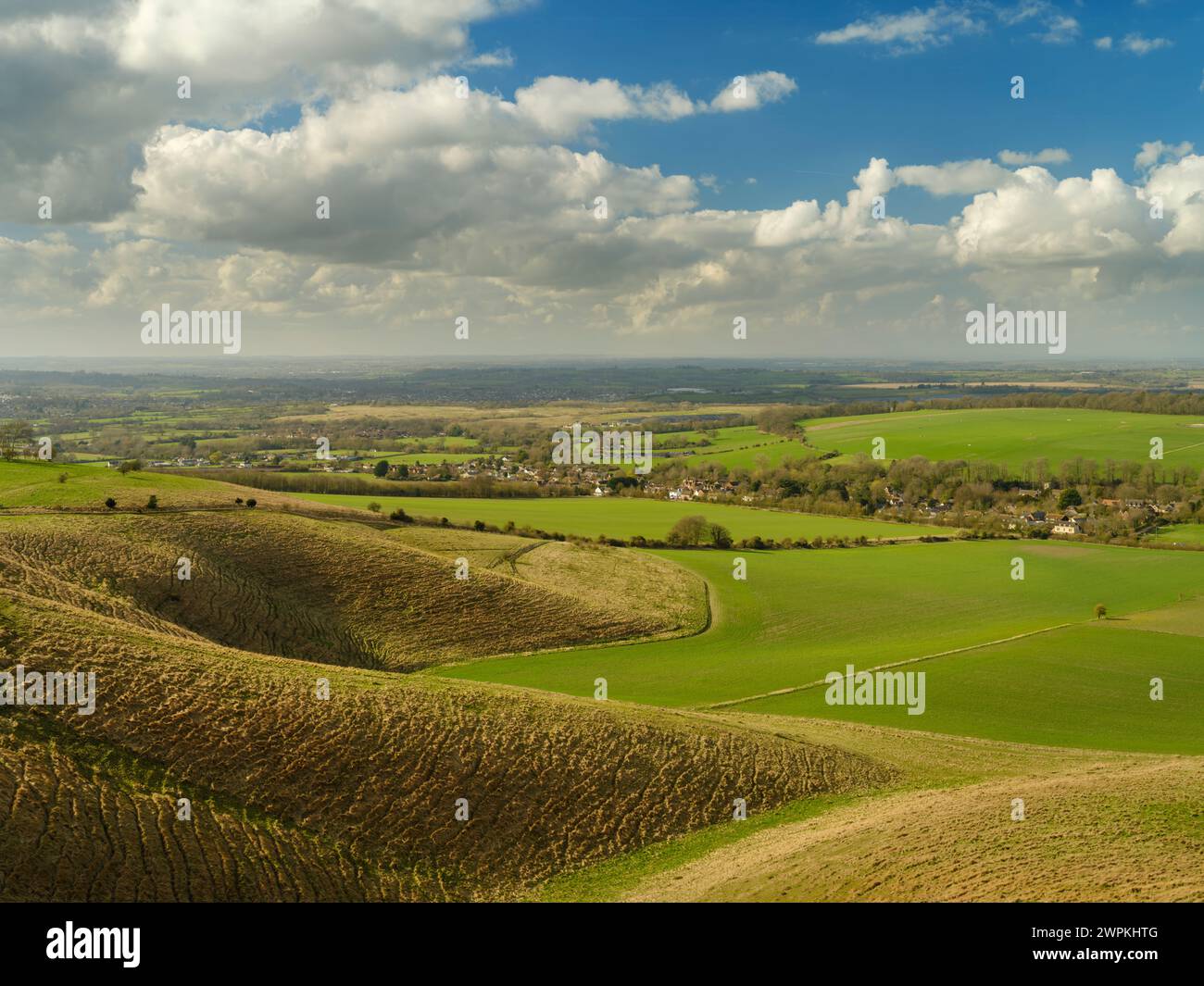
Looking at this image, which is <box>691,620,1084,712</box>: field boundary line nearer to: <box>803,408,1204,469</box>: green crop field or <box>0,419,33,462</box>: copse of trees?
<box>0,419,33,462</box>: copse of trees

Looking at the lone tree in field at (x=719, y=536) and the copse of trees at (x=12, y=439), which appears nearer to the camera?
the copse of trees at (x=12, y=439)

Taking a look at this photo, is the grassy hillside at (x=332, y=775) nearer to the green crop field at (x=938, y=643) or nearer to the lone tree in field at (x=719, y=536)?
the green crop field at (x=938, y=643)

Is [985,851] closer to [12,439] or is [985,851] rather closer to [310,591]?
[310,591]

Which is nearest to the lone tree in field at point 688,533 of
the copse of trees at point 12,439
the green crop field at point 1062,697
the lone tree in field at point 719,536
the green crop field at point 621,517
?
the lone tree in field at point 719,536

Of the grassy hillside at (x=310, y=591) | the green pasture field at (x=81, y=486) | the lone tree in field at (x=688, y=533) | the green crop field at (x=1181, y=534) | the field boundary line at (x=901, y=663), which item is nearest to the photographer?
the field boundary line at (x=901, y=663)

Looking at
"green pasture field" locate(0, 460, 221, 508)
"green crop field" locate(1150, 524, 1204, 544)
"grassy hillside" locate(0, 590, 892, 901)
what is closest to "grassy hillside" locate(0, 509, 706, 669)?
"green pasture field" locate(0, 460, 221, 508)

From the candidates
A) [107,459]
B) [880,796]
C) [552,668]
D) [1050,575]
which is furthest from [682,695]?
[107,459]

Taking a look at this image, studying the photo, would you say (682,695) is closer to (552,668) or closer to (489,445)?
(552,668)
